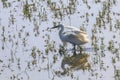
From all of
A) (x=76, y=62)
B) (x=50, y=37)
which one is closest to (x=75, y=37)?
(x=76, y=62)

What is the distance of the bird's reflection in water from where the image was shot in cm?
1075

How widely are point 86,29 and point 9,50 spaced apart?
8.11ft

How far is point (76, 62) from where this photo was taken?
1125 cm

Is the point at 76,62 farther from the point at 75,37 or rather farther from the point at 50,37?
the point at 50,37

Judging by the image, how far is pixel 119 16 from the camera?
48.1 feet

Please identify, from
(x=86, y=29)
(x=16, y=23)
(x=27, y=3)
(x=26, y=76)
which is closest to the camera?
(x=26, y=76)

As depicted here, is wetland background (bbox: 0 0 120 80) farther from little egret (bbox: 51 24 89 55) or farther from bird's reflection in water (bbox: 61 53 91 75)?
little egret (bbox: 51 24 89 55)

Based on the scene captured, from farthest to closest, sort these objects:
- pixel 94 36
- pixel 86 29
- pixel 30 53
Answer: pixel 86 29 < pixel 94 36 < pixel 30 53

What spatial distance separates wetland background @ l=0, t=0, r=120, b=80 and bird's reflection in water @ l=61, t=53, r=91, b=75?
10 cm

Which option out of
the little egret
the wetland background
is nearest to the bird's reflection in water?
the wetland background

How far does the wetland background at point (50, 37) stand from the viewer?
10.5 m

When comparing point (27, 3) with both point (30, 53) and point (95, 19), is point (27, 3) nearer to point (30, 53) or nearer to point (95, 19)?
point (95, 19)

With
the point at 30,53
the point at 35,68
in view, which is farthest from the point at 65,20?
the point at 35,68

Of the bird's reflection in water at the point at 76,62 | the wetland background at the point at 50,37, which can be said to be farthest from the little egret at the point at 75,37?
the bird's reflection in water at the point at 76,62
